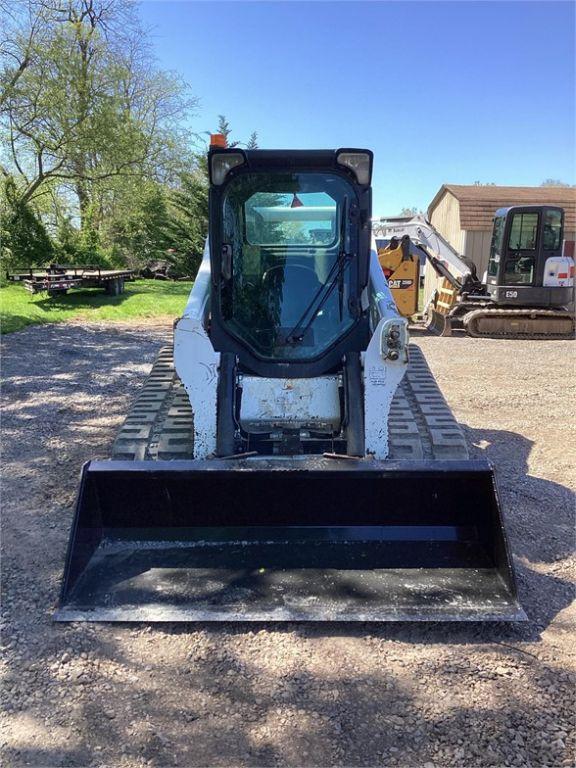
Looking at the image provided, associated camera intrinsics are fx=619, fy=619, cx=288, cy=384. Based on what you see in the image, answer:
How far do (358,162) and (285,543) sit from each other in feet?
7.72

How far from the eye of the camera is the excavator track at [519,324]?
518 inches

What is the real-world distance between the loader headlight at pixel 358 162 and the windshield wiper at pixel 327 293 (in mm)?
387

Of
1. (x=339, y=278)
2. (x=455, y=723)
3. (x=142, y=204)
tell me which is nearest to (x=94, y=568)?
(x=455, y=723)

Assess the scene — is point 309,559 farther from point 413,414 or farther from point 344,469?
point 413,414

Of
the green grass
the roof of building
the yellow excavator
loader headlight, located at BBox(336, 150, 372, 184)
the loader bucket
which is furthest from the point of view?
the roof of building

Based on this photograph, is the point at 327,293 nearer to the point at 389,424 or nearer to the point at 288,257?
the point at 288,257

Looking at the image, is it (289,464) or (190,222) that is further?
(190,222)

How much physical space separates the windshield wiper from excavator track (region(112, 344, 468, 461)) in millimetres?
871

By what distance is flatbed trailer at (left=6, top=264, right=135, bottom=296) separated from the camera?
15477 millimetres

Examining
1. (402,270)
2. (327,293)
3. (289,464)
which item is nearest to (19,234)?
(402,270)

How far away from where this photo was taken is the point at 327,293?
4.24m

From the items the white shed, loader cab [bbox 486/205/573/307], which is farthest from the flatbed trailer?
the white shed

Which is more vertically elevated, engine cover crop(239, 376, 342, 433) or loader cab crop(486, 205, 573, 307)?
loader cab crop(486, 205, 573, 307)

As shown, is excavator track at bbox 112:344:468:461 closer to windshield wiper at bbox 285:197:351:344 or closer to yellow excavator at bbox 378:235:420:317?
windshield wiper at bbox 285:197:351:344
